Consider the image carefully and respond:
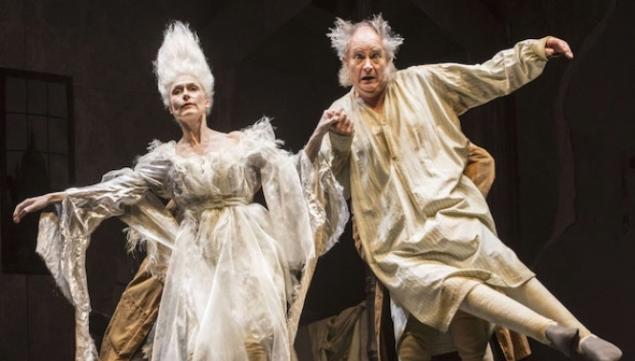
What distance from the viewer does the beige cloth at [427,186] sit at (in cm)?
455

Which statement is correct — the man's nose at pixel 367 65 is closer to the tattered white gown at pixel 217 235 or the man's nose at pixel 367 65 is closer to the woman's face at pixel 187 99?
the tattered white gown at pixel 217 235

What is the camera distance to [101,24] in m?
5.90

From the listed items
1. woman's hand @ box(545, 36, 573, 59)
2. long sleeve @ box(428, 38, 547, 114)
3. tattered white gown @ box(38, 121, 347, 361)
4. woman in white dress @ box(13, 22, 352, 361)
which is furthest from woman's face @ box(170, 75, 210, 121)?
woman's hand @ box(545, 36, 573, 59)

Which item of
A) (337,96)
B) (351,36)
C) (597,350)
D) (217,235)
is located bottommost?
(597,350)

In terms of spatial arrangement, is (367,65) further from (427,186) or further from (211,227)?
(211,227)

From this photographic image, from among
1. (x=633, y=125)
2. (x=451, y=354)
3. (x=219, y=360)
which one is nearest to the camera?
(x=219, y=360)

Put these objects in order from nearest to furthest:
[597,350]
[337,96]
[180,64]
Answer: [597,350] < [180,64] < [337,96]

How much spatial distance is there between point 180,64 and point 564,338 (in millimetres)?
1897

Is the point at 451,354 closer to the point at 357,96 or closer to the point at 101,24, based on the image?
the point at 357,96

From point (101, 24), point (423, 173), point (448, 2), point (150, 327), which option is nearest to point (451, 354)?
point (423, 173)

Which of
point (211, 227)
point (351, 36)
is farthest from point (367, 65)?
point (211, 227)

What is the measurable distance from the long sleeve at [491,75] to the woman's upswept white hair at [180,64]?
881 millimetres

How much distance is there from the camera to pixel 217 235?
475 centimetres

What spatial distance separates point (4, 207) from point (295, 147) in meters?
1.42
